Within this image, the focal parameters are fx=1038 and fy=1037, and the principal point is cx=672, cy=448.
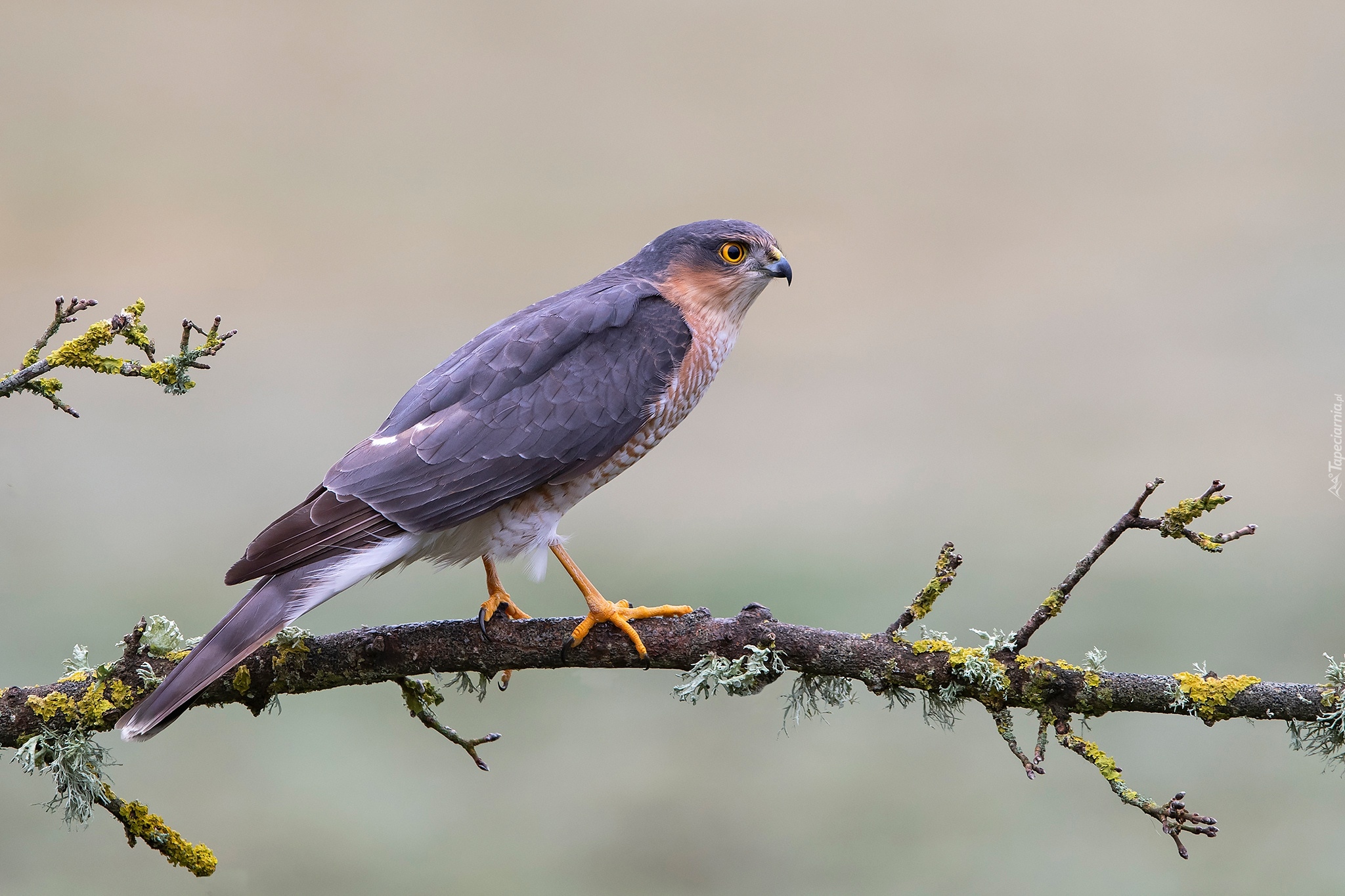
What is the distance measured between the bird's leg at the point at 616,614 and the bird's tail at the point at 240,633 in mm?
500

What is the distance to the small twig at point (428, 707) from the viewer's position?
2.38m

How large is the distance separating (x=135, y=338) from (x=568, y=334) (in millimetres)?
1121

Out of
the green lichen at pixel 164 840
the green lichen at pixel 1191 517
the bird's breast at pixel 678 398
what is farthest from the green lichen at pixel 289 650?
the green lichen at pixel 1191 517

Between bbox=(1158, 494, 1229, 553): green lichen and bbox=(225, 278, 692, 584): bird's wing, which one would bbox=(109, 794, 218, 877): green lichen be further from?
bbox=(1158, 494, 1229, 553): green lichen

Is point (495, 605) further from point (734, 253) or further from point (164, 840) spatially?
point (734, 253)

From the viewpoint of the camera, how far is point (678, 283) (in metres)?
2.91

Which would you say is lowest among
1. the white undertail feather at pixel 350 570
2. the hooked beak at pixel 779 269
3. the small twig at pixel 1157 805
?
the small twig at pixel 1157 805

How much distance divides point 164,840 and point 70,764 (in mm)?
253

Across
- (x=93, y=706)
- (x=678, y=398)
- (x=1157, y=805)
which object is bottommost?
(x=1157, y=805)

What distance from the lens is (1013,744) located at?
184 cm

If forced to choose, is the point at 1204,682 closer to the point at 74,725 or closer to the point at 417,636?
the point at 417,636

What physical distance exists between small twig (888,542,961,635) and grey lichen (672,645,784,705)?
0.98 feet

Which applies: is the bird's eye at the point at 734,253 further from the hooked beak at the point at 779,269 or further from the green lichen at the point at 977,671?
the green lichen at the point at 977,671

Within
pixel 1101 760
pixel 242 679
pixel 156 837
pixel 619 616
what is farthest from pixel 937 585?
pixel 156 837
